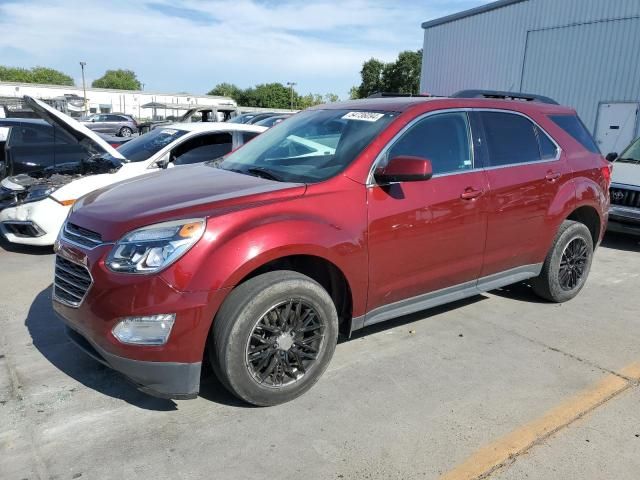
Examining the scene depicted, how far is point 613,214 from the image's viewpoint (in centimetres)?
741

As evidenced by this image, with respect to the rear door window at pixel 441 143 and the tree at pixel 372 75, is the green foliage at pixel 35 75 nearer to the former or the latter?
the tree at pixel 372 75

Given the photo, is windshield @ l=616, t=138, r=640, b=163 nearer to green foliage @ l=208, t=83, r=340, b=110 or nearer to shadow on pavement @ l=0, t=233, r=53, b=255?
shadow on pavement @ l=0, t=233, r=53, b=255

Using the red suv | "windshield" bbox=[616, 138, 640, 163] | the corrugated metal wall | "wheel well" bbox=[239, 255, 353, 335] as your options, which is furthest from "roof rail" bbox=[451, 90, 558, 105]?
the corrugated metal wall

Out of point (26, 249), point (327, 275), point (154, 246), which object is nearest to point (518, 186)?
point (327, 275)

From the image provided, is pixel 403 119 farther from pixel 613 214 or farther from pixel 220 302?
pixel 613 214

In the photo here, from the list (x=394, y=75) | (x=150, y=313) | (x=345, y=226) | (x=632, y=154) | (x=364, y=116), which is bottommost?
(x=150, y=313)

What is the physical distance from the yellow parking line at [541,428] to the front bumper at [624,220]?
427 cm

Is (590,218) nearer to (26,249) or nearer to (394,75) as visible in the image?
(26,249)

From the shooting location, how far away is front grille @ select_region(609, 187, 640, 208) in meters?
7.25

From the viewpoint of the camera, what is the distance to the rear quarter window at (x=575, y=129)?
4.76m

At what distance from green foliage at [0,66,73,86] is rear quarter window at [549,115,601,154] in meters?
114

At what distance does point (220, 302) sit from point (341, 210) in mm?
945

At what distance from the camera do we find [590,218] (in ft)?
16.7

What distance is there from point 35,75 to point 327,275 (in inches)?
4759
